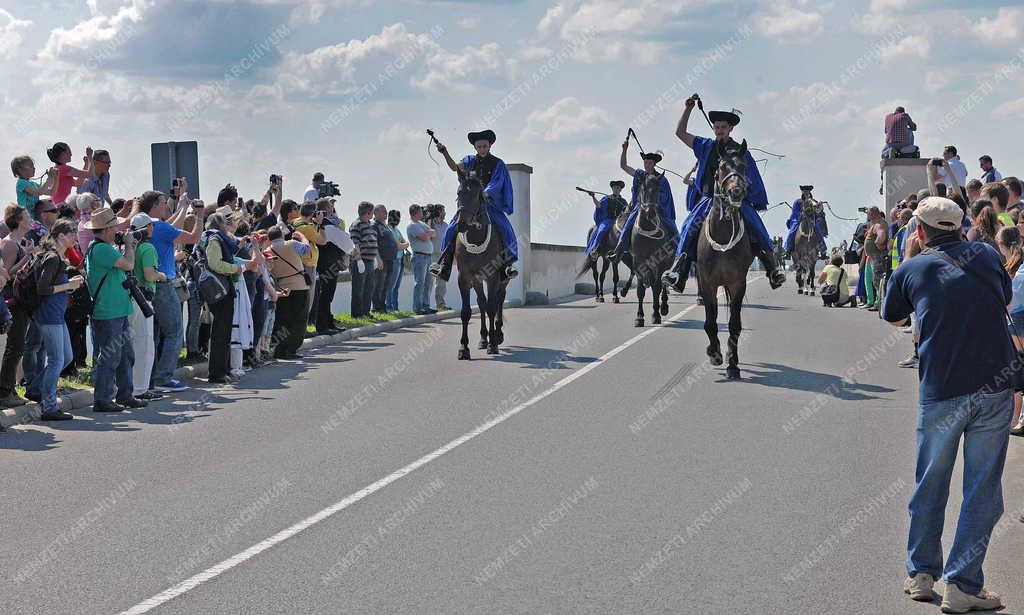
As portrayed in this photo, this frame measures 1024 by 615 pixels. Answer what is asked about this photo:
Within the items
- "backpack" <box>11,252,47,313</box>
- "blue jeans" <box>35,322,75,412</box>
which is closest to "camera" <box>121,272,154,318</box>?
"blue jeans" <box>35,322,75,412</box>

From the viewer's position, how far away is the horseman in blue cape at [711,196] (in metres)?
16.1

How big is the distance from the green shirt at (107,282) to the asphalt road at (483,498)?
44.5 inches

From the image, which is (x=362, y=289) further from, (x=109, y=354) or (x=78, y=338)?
(x=109, y=354)

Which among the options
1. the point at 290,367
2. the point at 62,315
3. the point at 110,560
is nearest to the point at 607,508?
the point at 110,560

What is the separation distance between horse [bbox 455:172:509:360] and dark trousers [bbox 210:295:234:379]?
11.7ft

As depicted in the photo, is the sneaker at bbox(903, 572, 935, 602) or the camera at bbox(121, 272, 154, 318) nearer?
the sneaker at bbox(903, 572, 935, 602)

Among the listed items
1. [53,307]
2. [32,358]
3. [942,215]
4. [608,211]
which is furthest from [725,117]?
[608,211]

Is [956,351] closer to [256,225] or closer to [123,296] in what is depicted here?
[123,296]

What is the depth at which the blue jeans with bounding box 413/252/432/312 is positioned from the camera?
2628 cm

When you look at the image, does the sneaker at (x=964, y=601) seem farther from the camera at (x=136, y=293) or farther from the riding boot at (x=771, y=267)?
the riding boot at (x=771, y=267)

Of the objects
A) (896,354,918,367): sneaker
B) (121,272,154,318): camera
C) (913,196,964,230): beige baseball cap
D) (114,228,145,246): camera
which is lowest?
(896,354,918,367): sneaker

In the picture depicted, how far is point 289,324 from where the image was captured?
60.1 ft

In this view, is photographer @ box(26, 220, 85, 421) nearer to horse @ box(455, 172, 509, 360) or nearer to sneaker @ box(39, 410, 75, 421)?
sneaker @ box(39, 410, 75, 421)

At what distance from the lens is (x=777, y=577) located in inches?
265
